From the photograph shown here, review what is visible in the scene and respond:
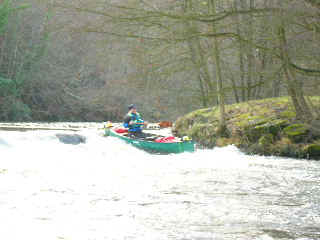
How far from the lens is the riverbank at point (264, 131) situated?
1133 centimetres

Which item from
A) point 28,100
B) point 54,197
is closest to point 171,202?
point 54,197

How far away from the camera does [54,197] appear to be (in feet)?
21.4

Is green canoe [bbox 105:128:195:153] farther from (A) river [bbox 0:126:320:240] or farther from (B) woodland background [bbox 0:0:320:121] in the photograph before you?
(B) woodland background [bbox 0:0:320:121]

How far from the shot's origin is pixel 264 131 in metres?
12.3

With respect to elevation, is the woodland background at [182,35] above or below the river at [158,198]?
above

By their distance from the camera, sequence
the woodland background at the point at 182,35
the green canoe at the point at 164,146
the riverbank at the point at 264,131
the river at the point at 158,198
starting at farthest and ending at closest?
the green canoe at the point at 164,146
the riverbank at the point at 264,131
the woodland background at the point at 182,35
the river at the point at 158,198

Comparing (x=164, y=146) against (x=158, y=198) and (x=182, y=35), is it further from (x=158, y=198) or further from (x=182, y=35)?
(x=182, y=35)

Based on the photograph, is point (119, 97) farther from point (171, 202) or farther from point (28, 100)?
point (171, 202)

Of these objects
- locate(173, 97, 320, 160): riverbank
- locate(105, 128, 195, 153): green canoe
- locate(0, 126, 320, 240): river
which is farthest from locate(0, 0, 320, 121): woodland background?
locate(0, 126, 320, 240): river

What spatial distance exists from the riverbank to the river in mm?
696

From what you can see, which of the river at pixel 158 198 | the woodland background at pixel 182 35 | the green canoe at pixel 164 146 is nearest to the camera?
the river at pixel 158 198

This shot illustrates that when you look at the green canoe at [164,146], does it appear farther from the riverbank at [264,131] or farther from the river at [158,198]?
the riverbank at [264,131]

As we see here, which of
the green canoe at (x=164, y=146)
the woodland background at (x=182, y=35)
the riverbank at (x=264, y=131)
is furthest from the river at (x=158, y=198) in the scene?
the woodland background at (x=182, y=35)

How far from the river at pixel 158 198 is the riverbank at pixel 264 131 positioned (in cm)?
70
